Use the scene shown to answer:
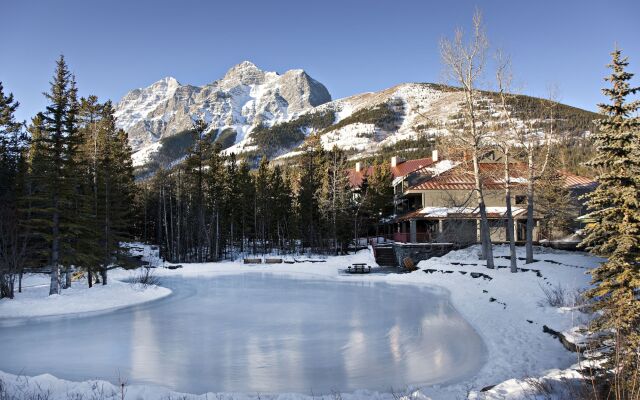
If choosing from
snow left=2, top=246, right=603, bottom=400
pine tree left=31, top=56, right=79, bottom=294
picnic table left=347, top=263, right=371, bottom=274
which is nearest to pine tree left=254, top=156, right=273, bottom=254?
picnic table left=347, top=263, right=371, bottom=274

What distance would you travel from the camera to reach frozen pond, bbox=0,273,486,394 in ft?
26.2

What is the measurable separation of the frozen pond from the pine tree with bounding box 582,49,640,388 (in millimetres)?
→ 2838

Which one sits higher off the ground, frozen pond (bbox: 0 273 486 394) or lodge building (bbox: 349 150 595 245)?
lodge building (bbox: 349 150 595 245)

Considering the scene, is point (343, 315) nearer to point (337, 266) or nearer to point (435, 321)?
point (435, 321)

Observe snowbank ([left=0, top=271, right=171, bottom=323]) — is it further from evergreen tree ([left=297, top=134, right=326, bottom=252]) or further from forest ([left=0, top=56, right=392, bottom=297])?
evergreen tree ([left=297, top=134, right=326, bottom=252])

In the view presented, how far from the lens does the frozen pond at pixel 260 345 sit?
8.00 metres

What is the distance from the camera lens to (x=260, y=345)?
1046 centimetres

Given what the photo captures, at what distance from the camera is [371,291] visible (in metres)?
21.1

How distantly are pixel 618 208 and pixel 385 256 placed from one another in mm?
28555

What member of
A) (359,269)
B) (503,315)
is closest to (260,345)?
(503,315)

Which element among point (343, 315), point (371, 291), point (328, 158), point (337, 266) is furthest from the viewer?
point (328, 158)

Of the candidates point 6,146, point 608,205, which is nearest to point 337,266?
point 608,205

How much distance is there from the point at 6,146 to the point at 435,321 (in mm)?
37950

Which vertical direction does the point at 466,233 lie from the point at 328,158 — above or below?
below
